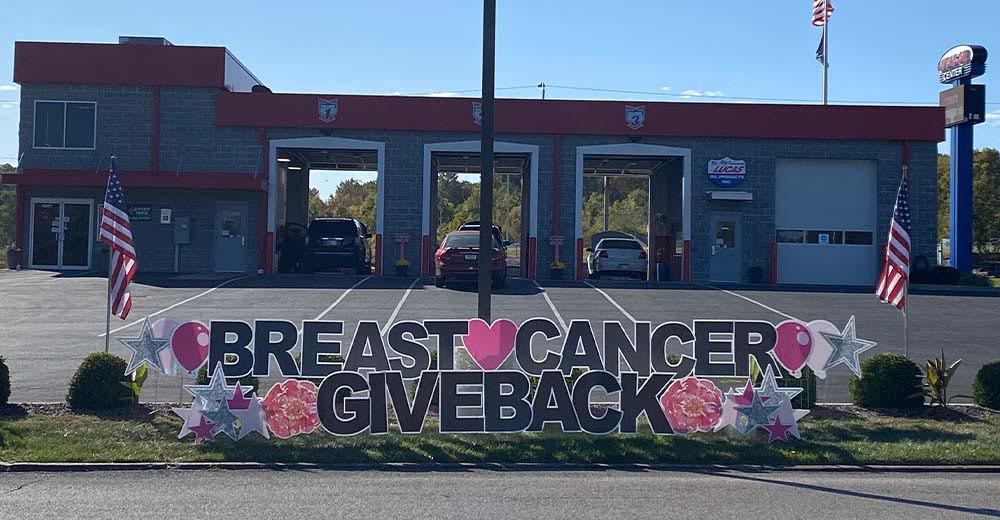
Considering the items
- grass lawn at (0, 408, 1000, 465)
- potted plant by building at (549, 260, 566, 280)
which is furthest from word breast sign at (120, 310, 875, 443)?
potted plant by building at (549, 260, 566, 280)

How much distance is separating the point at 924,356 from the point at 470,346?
9.52 meters

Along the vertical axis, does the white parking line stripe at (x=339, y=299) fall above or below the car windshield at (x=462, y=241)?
below

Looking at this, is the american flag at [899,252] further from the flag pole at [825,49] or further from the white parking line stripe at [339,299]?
the flag pole at [825,49]

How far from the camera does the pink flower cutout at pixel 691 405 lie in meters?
10.8

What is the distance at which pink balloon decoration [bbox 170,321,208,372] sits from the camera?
35.3 feet

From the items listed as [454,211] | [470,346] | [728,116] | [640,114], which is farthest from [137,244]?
[454,211]

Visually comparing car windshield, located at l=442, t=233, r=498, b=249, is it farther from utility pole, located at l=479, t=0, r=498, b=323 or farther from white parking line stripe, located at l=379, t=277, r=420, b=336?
utility pole, located at l=479, t=0, r=498, b=323

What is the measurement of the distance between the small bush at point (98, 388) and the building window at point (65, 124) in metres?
23.9

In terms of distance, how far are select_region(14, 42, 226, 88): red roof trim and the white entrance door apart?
13.9 feet

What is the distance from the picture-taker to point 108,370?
11547 millimetres

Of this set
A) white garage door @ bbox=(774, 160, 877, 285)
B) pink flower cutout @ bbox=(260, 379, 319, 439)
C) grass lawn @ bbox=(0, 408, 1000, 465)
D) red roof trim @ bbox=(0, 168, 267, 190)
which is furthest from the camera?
white garage door @ bbox=(774, 160, 877, 285)

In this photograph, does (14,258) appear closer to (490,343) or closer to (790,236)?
(790,236)

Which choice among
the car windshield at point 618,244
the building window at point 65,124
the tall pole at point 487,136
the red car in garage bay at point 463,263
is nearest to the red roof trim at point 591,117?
the car windshield at point 618,244

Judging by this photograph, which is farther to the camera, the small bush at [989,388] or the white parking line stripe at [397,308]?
the white parking line stripe at [397,308]
